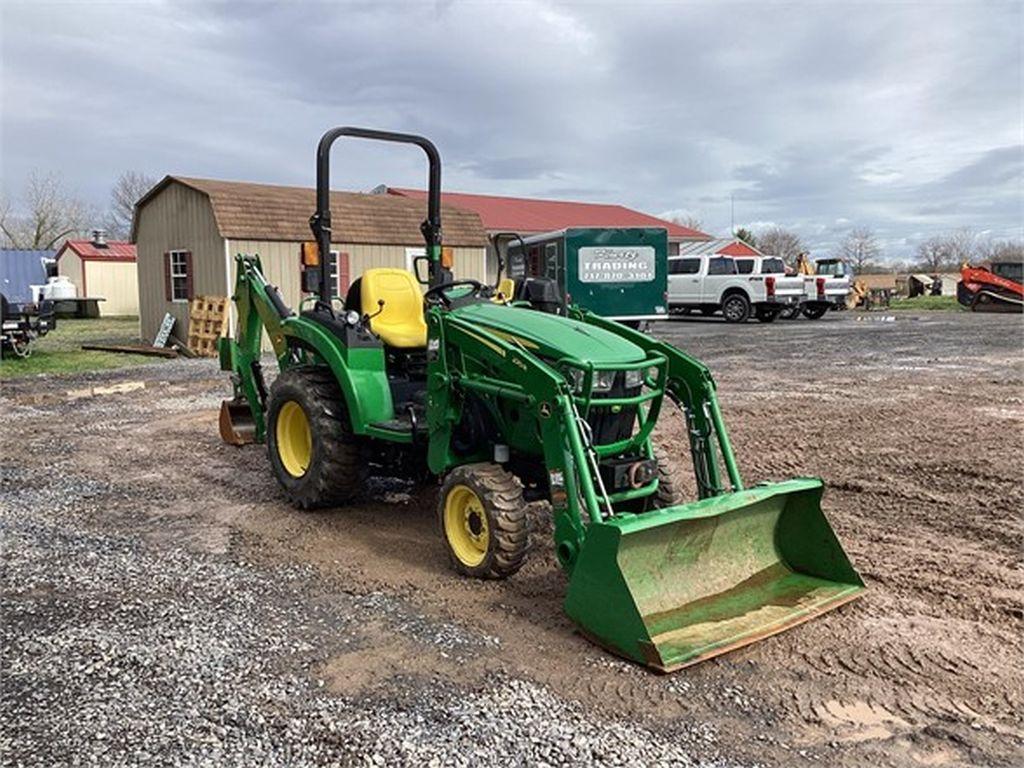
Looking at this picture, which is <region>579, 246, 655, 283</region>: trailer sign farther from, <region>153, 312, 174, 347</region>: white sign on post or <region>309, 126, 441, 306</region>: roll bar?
<region>309, 126, 441, 306</region>: roll bar

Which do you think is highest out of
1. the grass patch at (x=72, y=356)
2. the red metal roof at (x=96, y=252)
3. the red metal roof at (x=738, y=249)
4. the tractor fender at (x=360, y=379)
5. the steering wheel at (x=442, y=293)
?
the red metal roof at (x=738, y=249)

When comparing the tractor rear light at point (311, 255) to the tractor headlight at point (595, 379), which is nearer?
the tractor headlight at point (595, 379)

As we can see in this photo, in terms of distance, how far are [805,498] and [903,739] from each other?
1399 mm

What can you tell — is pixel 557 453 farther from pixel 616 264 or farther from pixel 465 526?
pixel 616 264

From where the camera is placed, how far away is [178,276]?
18.1 meters

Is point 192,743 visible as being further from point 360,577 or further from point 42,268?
point 42,268

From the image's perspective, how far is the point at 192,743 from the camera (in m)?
2.88

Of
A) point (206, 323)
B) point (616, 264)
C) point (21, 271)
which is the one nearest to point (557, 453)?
point (206, 323)

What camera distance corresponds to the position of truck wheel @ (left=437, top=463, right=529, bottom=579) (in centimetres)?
410

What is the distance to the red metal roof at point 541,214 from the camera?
31.4m

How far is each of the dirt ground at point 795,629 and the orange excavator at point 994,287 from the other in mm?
20609

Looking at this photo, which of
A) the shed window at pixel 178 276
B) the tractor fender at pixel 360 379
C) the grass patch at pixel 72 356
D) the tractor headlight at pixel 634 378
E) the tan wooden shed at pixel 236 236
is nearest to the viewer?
the tractor headlight at pixel 634 378

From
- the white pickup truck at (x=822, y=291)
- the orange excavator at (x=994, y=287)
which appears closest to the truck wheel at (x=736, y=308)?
the white pickup truck at (x=822, y=291)

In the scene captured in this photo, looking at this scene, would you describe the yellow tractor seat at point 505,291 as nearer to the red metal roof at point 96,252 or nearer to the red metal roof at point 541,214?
the red metal roof at point 541,214
